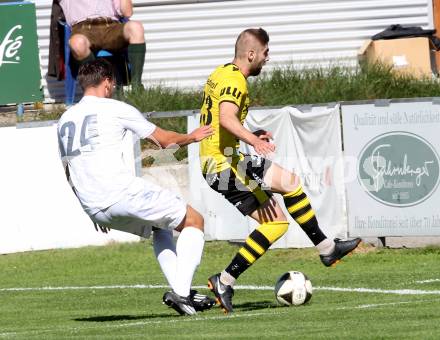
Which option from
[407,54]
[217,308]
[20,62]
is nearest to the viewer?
[217,308]

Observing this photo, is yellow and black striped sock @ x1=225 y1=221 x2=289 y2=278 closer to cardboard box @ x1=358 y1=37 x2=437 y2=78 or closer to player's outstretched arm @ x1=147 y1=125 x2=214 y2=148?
player's outstretched arm @ x1=147 y1=125 x2=214 y2=148

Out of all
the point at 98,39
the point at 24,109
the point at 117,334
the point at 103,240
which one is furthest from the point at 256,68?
the point at 24,109

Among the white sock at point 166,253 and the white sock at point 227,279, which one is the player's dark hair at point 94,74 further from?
the white sock at point 227,279

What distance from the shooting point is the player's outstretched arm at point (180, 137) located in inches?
377

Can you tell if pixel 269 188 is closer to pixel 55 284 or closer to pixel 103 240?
pixel 55 284

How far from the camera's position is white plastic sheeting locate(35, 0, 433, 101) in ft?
68.6

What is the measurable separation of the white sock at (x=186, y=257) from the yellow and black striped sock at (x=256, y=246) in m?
0.67

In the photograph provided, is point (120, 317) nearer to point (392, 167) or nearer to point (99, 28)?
point (392, 167)

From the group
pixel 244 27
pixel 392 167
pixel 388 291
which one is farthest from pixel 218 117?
pixel 244 27

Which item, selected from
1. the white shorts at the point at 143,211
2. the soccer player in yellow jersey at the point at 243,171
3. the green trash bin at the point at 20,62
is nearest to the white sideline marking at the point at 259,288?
the soccer player in yellow jersey at the point at 243,171

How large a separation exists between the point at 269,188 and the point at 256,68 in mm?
1006

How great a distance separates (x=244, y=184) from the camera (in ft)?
35.3

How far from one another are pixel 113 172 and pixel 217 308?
6.00ft

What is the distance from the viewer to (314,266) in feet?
49.0
